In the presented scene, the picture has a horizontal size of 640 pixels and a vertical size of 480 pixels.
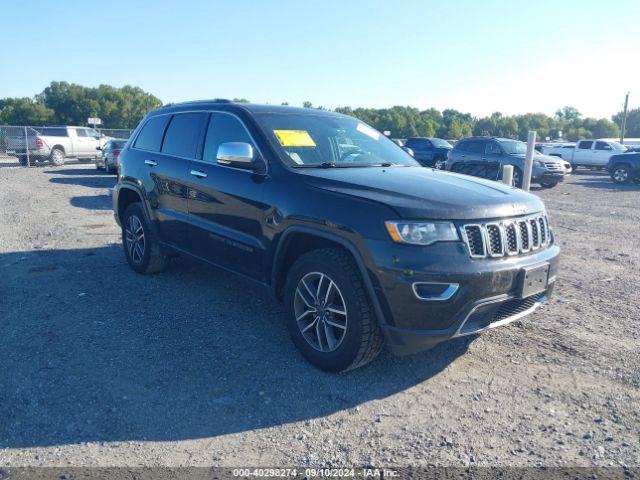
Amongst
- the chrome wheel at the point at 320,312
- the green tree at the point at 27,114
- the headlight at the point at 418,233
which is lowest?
the chrome wheel at the point at 320,312

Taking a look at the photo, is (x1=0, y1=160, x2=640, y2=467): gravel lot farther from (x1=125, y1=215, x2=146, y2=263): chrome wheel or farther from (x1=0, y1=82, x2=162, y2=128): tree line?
(x1=0, y1=82, x2=162, y2=128): tree line

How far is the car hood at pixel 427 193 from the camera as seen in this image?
3295mm

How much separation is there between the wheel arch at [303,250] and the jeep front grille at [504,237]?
662mm

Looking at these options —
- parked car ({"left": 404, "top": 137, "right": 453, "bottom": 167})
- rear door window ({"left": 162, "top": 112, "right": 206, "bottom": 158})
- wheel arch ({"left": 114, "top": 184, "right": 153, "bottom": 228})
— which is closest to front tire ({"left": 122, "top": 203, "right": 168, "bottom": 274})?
wheel arch ({"left": 114, "top": 184, "right": 153, "bottom": 228})

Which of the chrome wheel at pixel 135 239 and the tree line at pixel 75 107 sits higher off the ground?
the tree line at pixel 75 107

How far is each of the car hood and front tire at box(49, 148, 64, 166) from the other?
24.8m

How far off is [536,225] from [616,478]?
1.69 m

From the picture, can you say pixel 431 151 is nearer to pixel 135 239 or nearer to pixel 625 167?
pixel 625 167

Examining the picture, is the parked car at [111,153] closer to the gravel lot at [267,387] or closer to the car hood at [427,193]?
the gravel lot at [267,387]

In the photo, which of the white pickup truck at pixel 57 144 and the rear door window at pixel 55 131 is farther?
the rear door window at pixel 55 131

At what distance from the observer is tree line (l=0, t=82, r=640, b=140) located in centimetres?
7325

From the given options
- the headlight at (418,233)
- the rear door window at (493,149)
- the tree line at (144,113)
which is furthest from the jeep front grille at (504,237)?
the tree line at (144,113)

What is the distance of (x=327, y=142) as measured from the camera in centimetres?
463

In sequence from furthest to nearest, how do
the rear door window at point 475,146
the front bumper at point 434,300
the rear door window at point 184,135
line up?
the rear door window at point 475,146 < the rear door window at point 184,135 < the front bumper at point 434,300
